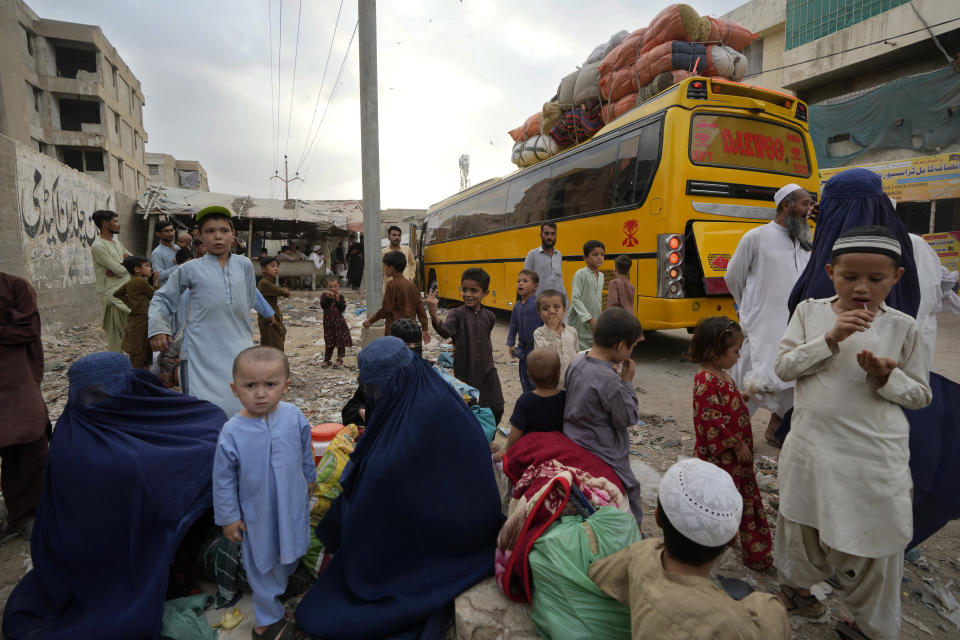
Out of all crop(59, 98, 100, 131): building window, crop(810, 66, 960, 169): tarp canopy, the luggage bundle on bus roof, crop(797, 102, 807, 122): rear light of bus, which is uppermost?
crop(59, 98, 100, 131): building window

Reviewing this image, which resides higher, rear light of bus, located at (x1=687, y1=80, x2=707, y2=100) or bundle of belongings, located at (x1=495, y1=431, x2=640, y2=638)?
rear light of bus, located at (x1=687, y1=80, x2=707, y2=100)

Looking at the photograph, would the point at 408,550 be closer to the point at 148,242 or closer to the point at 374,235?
the point at 374,235

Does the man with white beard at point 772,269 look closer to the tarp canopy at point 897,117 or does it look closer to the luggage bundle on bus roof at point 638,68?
the luggage bundle on bus roof at point 638,68

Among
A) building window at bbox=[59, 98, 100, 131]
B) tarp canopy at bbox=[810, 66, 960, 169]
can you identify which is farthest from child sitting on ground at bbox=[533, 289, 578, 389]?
building window at bbox=[59, 98, 100, 131]

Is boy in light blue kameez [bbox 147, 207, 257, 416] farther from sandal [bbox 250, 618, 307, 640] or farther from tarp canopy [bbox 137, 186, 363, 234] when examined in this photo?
tarp canopy [bbox 137, 186, 363, 234]

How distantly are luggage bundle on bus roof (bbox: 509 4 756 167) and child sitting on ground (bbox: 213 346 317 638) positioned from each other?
623cm

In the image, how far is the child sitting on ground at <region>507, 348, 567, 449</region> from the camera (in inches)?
95.2

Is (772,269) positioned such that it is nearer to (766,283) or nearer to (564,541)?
(766,283)

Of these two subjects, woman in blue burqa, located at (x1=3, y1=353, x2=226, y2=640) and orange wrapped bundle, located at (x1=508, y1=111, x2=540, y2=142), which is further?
orange wrapped bundle, located at (x1=508, y1=111, x2=540, y2=142)

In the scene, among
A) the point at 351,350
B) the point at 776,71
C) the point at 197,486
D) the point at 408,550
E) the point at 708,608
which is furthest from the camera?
the point at 776,71

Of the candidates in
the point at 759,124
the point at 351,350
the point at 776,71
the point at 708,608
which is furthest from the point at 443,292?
the point at 776,71

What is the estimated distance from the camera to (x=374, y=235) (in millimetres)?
6543

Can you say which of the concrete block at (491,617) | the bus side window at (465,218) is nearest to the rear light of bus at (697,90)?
the concrete block at (491,617)

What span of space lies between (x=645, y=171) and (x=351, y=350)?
5.22 m
